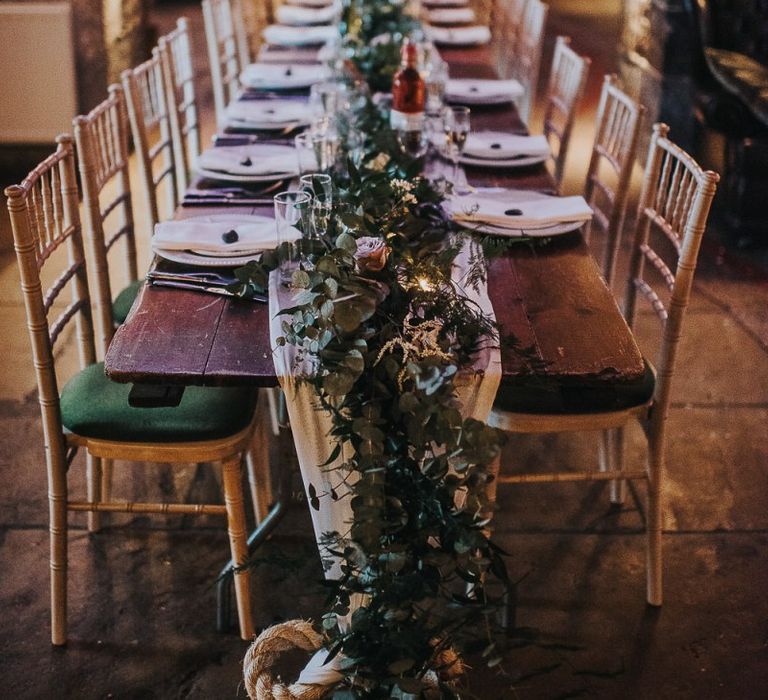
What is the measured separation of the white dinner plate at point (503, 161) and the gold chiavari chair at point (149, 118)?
2.89 feet

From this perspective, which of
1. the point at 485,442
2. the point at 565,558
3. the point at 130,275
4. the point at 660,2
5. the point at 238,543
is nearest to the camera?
the point at 485,442

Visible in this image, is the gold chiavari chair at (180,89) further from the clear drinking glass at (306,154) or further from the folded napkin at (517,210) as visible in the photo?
the folded napkin at (517,210)

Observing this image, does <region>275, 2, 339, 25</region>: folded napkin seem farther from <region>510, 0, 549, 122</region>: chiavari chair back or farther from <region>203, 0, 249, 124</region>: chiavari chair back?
<region>510, 0, 549, 122</region>: chiavari chair back

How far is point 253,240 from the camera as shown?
2127mm

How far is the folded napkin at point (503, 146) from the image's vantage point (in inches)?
109

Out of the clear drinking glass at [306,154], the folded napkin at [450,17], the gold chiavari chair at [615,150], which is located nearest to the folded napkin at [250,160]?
the clear drinking glass at [306,154]

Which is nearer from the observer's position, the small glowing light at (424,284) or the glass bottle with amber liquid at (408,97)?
the small glowing light at (424,284)

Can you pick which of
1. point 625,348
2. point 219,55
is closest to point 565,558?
point 625,348

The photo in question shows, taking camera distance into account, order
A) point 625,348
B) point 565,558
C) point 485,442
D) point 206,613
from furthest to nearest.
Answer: point 565,558 → point 206,613 → point 625,348 → point 485,442

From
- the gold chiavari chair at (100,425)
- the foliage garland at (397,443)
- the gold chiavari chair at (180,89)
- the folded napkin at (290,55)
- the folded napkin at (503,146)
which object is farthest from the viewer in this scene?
the folded napkin at (290,55)

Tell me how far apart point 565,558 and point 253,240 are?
1.11 meters

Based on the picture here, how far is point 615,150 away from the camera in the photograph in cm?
282

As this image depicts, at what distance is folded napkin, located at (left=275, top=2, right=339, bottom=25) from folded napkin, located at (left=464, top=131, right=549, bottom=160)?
1.92 m

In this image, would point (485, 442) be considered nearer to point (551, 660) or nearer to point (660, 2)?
point (551, 660)
